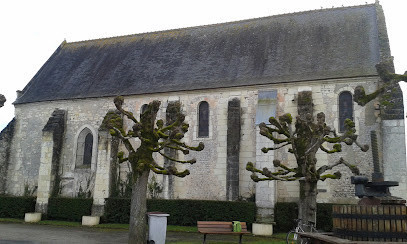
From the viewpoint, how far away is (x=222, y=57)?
773 inches

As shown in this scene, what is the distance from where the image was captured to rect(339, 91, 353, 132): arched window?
16.0 m

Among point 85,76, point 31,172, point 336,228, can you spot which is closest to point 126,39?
point 85,76

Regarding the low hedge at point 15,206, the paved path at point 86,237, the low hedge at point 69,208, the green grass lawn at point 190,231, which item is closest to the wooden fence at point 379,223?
the green grass lawn at point 190,231

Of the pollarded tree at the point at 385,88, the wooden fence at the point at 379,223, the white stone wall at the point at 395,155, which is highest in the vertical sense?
the pollarded tree at the point at 385,88

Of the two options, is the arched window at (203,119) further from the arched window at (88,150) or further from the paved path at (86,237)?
the arched window at (88,150)

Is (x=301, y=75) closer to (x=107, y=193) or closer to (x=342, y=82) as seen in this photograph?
(x=342, y=82)

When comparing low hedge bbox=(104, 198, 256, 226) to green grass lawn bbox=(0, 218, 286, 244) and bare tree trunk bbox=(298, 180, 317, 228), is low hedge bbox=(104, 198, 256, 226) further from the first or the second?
bare tree trunk bbox=(298, 180, 317, 228)

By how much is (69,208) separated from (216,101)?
871cm

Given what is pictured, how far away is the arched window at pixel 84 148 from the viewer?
20312 mm

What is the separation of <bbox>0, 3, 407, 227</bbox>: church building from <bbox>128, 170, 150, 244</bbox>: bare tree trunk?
6683 mm

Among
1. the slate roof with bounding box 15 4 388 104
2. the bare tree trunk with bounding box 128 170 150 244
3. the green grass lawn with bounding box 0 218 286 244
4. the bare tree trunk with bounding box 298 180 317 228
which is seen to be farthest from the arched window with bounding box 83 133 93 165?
the bare tree trunk with bounding box 298 180 317 228

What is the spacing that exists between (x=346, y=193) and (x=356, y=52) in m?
6.19

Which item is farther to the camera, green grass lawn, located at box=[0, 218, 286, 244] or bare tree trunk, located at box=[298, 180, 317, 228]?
green grass lawn, located at box=[0, 218, 286, 244]

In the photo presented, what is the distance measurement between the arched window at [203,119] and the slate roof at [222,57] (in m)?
0.97
